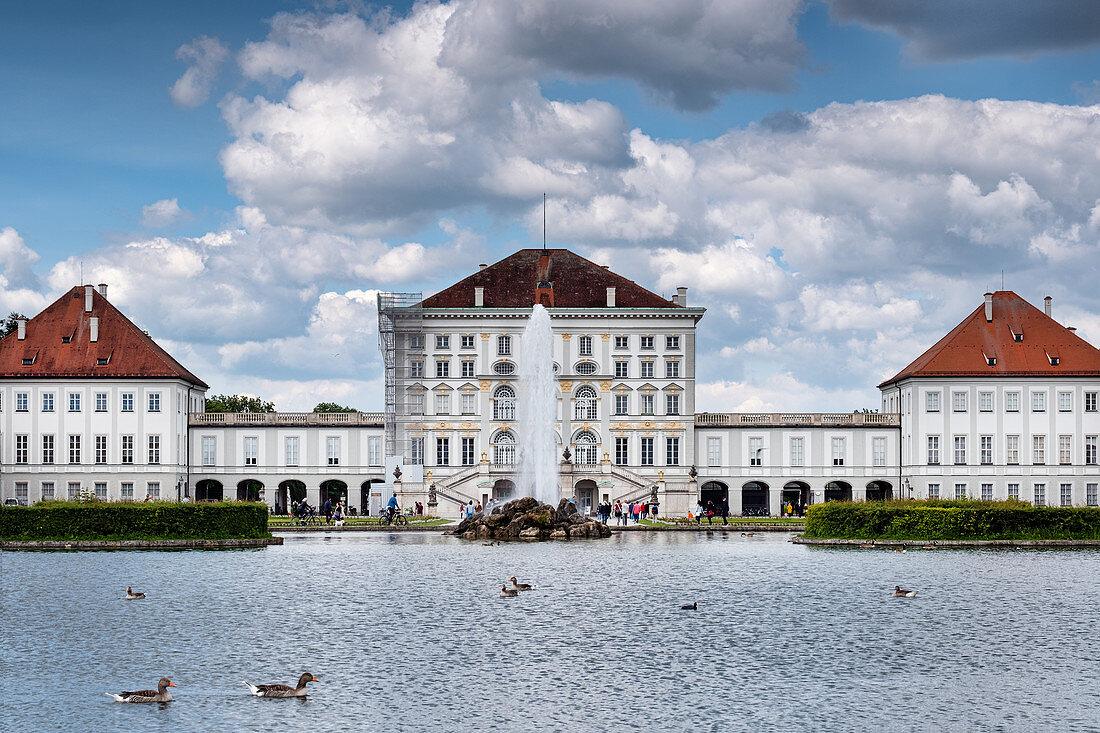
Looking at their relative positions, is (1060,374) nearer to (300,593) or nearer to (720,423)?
(720,423)

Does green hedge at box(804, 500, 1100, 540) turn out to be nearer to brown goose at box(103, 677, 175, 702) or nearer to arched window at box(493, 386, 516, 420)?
brown goose at box(103, 677, 175, 702)

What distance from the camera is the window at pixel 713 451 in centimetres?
9156

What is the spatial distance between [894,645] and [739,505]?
64776 millimetres

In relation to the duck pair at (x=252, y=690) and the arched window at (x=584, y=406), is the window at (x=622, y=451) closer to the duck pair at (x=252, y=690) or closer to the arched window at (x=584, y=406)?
the arched window at (x=584, y=406)

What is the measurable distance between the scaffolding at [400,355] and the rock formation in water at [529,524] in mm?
29461

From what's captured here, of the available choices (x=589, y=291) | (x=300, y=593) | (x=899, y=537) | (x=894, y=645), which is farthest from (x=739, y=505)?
(x=894, y=645)

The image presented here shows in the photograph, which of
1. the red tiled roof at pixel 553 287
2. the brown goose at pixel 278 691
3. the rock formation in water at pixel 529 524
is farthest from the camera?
the red tiled roof at pixel 553 287

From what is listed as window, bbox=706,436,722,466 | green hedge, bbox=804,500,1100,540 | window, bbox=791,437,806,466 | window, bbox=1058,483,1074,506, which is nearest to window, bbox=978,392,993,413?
window, bbox=1058,483,1074,506

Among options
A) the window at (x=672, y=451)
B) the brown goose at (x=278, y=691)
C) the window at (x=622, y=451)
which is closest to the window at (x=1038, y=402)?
the window at (x=672, y=451)

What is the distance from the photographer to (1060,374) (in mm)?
87750

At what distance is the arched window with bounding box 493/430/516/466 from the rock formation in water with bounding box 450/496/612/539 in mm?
29446

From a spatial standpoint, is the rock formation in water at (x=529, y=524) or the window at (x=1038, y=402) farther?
the window at (x=1038, y=402)

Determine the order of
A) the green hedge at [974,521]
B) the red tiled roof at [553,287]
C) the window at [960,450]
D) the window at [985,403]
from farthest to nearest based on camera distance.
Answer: the red tiled roof at [553,287] → the window at [985,403] → the window at [960,450] → the green hedge at [974,521]

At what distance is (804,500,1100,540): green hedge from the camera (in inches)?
2117
